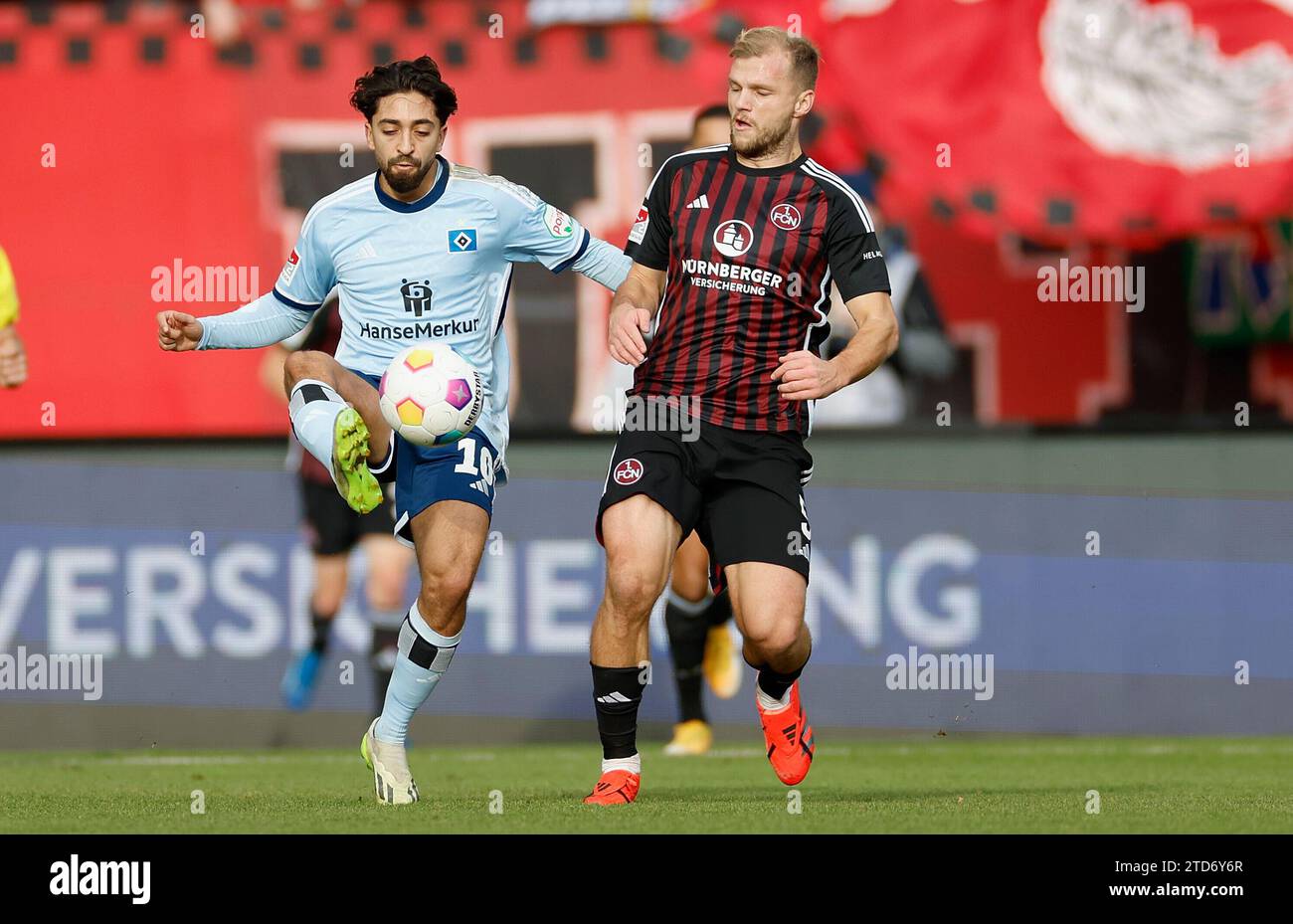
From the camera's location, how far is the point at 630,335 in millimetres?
6375

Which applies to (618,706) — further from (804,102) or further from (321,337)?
(321,337)

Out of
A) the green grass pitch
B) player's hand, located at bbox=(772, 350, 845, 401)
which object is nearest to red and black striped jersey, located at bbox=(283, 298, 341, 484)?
the green grass pitch

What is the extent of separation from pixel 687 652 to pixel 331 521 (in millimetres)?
2165

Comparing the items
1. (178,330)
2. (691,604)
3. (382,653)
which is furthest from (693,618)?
(178,330)

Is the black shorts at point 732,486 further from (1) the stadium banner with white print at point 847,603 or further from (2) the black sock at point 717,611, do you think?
(1) the stadium banner with white print at point 847,603

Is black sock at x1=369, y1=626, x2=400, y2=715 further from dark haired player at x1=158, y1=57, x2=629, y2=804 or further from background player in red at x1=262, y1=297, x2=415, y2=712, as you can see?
dark haired player at x1=158, y1=57, x2=629, y2=804

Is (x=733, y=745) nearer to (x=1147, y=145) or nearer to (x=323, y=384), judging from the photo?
(x=1147, y=145)

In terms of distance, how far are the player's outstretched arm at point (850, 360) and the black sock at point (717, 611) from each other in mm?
3228

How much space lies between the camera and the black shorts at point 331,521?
36.0ft

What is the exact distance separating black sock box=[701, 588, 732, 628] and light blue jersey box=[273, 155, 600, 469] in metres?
2.84

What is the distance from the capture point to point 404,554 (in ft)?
36.2

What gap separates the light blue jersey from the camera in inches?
274

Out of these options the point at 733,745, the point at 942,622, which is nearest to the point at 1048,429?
the point at 942,622

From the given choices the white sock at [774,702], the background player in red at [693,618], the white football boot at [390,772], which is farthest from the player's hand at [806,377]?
the background player in red at [693,618]
